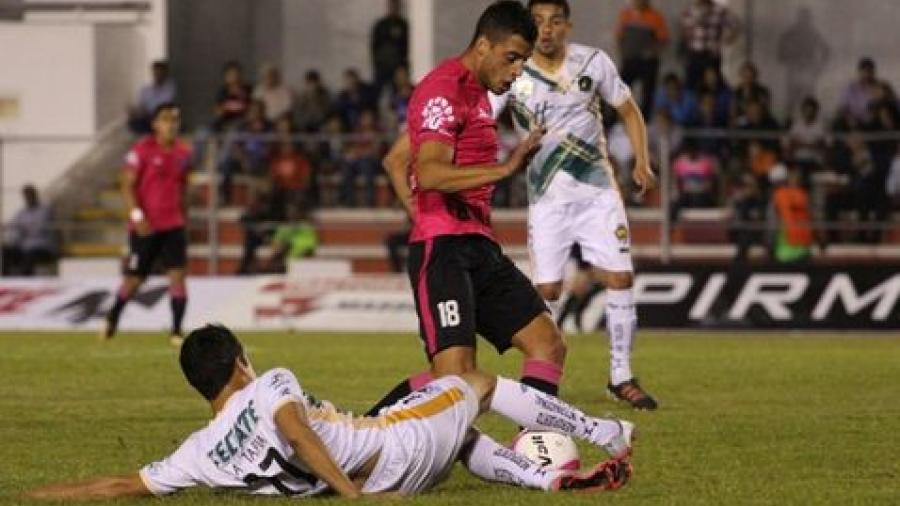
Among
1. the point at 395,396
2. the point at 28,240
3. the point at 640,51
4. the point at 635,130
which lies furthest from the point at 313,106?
the point at 395,396

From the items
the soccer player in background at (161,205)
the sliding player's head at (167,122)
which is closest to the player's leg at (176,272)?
the soccer player in background at (161,205)

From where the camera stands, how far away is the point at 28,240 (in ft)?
108

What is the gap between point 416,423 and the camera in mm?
10984

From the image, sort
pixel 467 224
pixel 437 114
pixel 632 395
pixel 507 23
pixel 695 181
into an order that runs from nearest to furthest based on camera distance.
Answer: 1. pixel 507 23
2. pixel 437 114
3. pixel 467 224
4. pixel 632 395
5. pixel 695 181

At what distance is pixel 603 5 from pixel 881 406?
65.9ft

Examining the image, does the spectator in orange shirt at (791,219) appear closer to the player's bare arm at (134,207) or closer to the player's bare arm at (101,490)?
the player's bare arm at (134,207)

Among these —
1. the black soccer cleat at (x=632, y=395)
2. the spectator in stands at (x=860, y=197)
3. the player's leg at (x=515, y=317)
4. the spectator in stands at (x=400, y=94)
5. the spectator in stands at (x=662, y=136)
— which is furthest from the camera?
the spectator in stands at (x=400, y=94)

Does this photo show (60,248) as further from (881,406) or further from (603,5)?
(881,406)

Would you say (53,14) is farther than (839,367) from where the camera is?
Yes

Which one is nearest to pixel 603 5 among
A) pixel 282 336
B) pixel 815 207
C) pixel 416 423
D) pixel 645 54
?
pixel 645 54

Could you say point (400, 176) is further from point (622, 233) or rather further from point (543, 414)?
point (622, 233)

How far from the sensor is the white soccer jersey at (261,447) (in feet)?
34.9

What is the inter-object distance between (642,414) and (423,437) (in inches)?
212

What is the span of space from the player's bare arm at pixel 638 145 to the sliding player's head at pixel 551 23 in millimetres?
631
